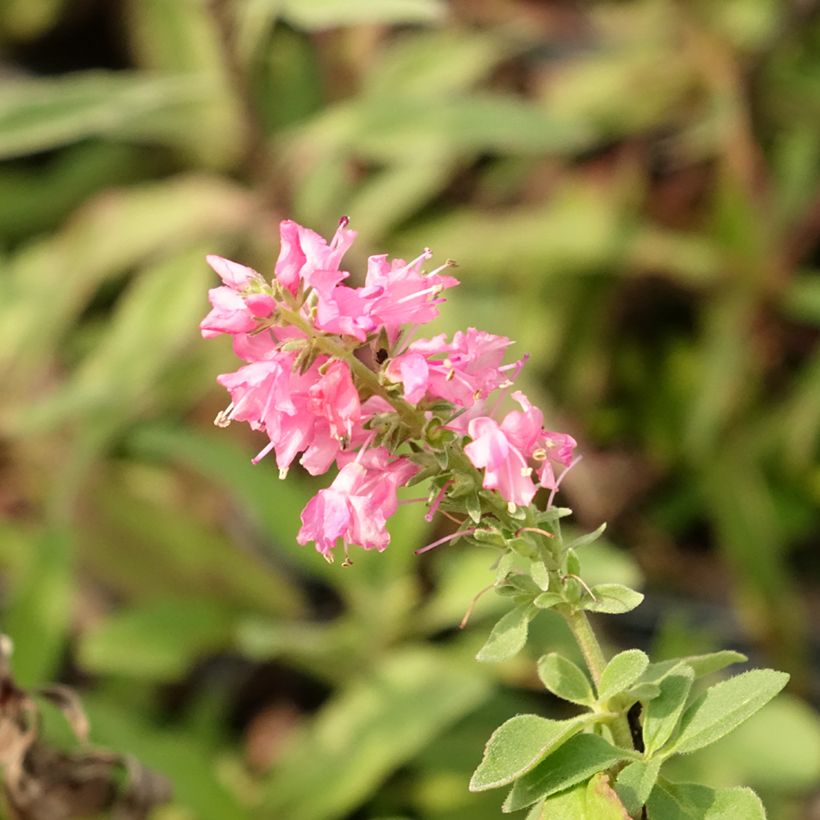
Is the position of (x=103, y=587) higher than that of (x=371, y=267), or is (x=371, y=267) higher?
(x=371, y=267)

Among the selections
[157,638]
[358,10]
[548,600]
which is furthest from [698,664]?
[157,638]

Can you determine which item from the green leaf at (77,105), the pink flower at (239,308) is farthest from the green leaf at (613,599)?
the green leaf at (77,105)

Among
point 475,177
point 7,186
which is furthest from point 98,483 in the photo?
point 475,177

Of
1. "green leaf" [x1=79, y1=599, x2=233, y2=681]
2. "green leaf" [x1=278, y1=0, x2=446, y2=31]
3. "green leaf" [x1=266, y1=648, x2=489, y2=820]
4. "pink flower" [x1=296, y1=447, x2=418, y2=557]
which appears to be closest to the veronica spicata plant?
"pink flower" [x1=296, y1=447, x2=418, y2=557]

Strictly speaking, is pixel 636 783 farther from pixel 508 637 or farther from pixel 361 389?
pixel 361 389

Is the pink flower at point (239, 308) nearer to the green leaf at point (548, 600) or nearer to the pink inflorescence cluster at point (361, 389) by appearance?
the pink inflorescence cluster at point (361, 389)

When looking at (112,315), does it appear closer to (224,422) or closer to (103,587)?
(103,587)

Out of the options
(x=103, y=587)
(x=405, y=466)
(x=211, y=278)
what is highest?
(x=405, y=466)
